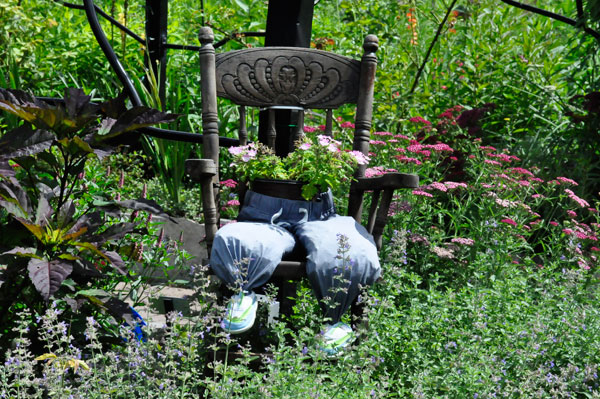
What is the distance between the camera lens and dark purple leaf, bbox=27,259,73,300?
2.02 metres

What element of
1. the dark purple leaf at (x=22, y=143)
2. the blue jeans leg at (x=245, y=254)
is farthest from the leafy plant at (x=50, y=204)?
the blue jeans leg at (x=245, y=254)

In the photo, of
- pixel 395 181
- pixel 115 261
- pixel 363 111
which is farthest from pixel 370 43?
pixel 115 261

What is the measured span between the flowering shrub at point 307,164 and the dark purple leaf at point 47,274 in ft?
2.68

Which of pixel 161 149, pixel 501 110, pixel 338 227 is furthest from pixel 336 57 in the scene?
pixel 501 110

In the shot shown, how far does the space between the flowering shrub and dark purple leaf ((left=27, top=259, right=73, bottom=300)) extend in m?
0.82

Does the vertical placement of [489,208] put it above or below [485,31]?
below

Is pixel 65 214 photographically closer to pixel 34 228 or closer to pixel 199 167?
pixel 34 228

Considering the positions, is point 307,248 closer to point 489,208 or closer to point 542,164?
point 489,208

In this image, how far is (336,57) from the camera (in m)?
A: 2.99

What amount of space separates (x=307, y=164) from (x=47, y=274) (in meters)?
1.05

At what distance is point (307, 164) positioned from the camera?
2643mm

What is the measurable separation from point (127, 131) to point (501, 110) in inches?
129

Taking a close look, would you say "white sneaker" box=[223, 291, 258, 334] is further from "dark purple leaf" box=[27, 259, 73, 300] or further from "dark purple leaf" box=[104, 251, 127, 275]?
"dark purple leaf" box=[27, 259, 73, 300]

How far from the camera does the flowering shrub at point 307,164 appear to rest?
8.49 feet
